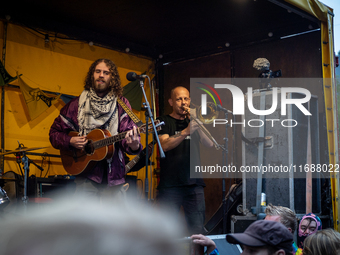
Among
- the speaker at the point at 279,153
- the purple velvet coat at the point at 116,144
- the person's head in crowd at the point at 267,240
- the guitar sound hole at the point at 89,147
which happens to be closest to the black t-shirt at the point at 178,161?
the purple velvet coat at the point at 116,144

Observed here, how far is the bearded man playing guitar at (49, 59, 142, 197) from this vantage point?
A: 379 cm

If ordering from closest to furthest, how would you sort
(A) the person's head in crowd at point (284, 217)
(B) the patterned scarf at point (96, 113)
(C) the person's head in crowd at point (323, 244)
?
(C) the person's head in crowd at point (323, 244), (A) the person's head in crowd at point (284, 217), (B) the patterned scarf at point (96, 113)

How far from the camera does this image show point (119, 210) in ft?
2.23

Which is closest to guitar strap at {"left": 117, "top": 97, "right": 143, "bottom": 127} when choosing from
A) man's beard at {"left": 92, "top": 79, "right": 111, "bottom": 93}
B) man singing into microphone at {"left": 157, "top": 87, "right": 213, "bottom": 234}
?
man's beard at {"left": 92, "top": 79, "right": 111, "bottom": 93}

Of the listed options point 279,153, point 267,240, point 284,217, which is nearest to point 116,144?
point 284,217

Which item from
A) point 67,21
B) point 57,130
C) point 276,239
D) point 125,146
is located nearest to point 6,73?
point 67,21

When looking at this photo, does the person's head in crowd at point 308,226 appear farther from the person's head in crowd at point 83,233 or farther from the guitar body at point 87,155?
the person's head in crowd at point 83,233

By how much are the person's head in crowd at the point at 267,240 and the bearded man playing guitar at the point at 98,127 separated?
2.14 m

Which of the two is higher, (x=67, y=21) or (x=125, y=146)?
(x=67, y=21)

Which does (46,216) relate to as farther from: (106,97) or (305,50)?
(305,50)

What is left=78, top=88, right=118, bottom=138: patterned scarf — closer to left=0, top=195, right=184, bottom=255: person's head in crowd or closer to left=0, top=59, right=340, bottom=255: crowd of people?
left=0, top=59, right=340, bottom=255: crowd of people

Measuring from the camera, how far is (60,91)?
646 cm

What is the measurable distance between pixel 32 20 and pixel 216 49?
323 centimetres

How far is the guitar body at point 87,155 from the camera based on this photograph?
3828 millimetres
